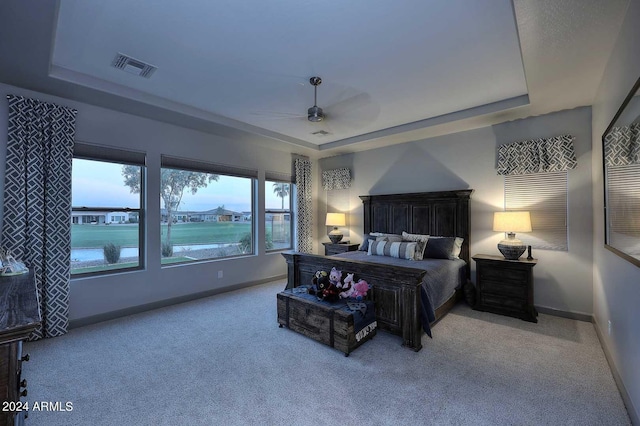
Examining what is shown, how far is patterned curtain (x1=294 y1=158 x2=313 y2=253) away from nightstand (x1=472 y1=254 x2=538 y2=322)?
3245mm

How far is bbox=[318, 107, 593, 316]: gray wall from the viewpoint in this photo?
3443 mm

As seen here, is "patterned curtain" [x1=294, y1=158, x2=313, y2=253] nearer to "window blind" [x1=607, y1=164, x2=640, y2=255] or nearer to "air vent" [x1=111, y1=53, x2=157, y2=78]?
"air vent" [x1=111, y1=53, x2=157, y2=78]

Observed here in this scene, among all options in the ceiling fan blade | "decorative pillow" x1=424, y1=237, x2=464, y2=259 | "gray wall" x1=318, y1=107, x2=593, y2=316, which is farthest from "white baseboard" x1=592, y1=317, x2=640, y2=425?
the ceiling fan blade

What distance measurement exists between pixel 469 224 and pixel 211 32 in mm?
4062

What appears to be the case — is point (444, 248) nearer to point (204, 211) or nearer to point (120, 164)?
point (204, 211)

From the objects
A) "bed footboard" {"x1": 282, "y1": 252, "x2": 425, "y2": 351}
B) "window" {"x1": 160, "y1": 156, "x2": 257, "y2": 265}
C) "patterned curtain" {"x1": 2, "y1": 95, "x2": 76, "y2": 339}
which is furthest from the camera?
"window" {"x1": 160, "y1": 156, "x2": 257, "y2": 265}

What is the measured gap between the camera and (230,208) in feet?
16.5

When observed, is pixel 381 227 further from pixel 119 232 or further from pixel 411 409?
pixel 119 232

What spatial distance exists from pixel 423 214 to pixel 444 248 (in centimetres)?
78

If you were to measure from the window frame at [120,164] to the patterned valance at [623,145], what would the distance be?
4.80 meters

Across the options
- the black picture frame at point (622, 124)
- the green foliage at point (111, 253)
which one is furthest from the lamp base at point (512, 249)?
the green foliage at point (111, 253)

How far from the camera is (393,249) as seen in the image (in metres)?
4.12

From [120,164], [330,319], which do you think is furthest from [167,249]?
[330,319]

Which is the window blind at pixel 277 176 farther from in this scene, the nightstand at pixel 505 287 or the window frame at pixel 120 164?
the nightstand at pixel 505 287
